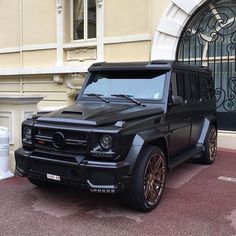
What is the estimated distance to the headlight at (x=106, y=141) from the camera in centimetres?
451

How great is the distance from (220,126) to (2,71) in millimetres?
7750

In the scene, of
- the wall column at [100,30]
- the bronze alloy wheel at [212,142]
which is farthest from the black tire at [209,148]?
the wall column at [100,30]

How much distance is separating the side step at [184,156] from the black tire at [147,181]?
0.43m

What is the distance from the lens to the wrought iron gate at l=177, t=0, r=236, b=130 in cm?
962

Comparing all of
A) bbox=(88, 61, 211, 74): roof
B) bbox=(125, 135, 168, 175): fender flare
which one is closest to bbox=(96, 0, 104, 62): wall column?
bbox=(88, 61, 211, 74): roof

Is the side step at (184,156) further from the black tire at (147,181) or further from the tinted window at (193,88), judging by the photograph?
the tinted window at (193,88)

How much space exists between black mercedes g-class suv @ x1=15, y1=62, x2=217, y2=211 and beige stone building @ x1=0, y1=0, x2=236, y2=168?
6.15 feet

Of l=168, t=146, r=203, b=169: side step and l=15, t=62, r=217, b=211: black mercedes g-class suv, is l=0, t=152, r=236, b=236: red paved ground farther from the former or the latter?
l=168, t=146, r=203, b=169: side step

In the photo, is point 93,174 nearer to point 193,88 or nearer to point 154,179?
point 154,179

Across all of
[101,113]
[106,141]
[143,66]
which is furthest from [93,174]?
[143,66]

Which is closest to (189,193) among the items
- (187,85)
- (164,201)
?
(164,201)

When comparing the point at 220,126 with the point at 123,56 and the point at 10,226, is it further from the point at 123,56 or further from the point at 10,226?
the point at 10,226

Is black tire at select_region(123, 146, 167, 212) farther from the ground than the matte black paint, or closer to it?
closer to it

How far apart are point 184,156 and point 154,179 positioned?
129cm
